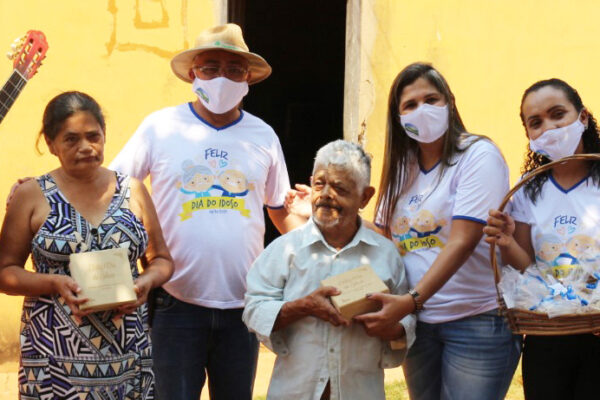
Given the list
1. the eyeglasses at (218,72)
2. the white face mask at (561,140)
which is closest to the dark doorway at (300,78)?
the eyeglasses at (218,72)

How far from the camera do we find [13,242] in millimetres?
3230

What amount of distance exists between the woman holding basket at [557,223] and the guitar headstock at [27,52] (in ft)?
7.69

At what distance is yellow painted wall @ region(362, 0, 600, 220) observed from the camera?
6.83 metres

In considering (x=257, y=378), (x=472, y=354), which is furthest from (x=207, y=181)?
(x=257, y=378)

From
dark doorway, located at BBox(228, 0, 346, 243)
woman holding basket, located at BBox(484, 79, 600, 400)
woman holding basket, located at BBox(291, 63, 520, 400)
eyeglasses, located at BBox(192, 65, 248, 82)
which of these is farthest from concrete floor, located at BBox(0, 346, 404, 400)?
dark doorway, located at BBox(228, 0, 346, 243)

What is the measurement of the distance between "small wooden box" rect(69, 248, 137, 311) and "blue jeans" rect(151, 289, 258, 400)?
1.91ft

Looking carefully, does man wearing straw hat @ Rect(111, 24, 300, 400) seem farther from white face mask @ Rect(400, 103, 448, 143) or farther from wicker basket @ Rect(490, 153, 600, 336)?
wicker basket @ Rect(490, 153, 600, 336)

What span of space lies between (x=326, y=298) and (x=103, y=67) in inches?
168

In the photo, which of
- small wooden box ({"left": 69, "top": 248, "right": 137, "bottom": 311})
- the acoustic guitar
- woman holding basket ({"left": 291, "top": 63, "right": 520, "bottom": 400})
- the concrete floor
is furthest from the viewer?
the concrete floor

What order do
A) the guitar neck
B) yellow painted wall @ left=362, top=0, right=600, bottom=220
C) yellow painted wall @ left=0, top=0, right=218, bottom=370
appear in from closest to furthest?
1. the guitar neck
2. yellow painted wall @ left=0, top=0, right=218, bottom=370
3. yellow painted wall @ left=362, top=0, right=600, bottom=220

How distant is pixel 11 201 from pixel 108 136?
3.55 metres

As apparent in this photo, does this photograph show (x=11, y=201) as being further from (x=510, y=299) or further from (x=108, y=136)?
(x=108, y=136)

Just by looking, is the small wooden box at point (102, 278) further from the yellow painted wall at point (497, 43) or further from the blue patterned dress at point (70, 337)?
the yellow painted wall at point (497, 43)

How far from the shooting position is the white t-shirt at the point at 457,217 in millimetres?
3371
